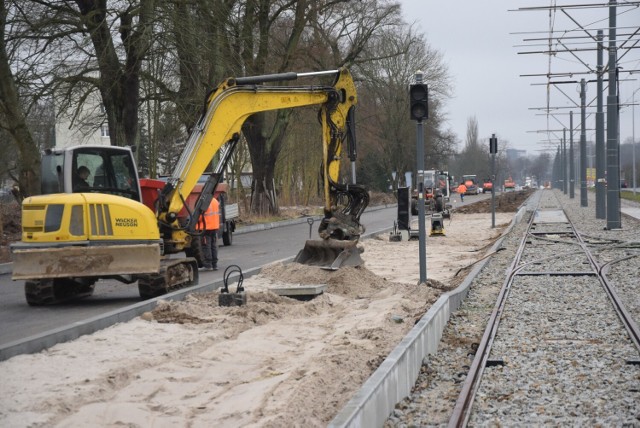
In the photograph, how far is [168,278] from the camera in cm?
1595

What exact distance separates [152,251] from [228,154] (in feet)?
10.9

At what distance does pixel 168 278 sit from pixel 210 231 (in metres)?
4.44

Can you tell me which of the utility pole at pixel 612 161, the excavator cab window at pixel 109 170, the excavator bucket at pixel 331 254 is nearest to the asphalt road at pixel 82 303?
the excavator bucket at pixel 331 254

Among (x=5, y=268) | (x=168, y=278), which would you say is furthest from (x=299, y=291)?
(x=5, y=268)

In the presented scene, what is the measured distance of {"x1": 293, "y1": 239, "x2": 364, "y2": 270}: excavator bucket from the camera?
18.7 m

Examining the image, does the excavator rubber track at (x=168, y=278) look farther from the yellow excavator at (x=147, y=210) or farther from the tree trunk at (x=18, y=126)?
the tree trunk at (x=18, y=126)

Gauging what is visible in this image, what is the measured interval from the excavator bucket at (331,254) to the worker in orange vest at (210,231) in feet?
5.98

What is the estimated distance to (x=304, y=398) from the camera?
327 inches

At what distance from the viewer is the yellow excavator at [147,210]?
49.4 ft

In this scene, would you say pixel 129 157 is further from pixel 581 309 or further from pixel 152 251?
pixel 581 309

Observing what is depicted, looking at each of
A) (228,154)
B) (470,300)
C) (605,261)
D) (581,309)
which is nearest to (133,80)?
(228,154)

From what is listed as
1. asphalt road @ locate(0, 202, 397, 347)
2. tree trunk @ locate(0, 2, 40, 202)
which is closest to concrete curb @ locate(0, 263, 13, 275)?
asphalt road @ locate(0, 202, 397, 347)

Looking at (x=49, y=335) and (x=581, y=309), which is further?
(x=581, y=309)

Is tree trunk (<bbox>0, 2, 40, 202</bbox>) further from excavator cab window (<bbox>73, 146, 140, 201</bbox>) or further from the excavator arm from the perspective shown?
excavator cab window (<bbox>73, 146, 140, 201</bbox>)
